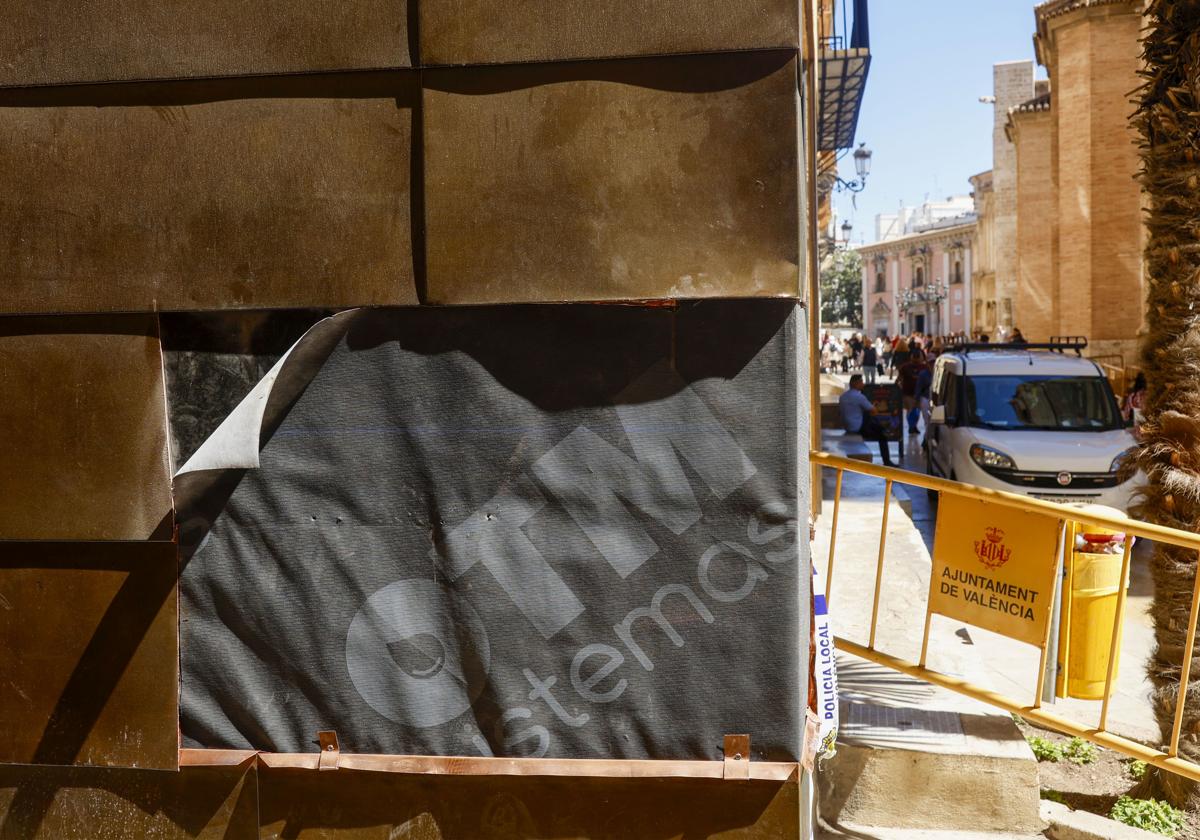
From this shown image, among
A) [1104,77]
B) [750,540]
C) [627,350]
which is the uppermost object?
[1104,77]

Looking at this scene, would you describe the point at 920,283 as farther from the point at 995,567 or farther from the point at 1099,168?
the point at 995,567

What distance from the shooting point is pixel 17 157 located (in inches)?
152

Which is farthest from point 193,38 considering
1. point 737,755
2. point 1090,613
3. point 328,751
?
point 1090,613

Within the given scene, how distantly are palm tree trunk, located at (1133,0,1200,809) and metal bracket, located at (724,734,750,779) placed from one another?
2.51 meters

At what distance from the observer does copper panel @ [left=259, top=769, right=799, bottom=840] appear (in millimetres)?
3688

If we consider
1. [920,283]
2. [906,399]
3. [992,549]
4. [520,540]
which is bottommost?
[906,399]

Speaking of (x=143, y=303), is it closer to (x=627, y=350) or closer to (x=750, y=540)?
(x=627, y=350)

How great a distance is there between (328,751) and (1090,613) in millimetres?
3604

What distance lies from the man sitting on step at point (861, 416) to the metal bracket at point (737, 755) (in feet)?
40.0

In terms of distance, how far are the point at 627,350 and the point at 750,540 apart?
30.7 inches

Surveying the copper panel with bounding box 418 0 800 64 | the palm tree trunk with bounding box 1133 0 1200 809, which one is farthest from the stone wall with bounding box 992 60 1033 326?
the copper panel with bounding box 418 0 800 64

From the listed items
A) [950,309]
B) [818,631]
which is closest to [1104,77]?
[818,631]

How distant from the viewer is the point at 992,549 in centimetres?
480

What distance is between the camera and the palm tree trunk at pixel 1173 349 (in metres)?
4.89
